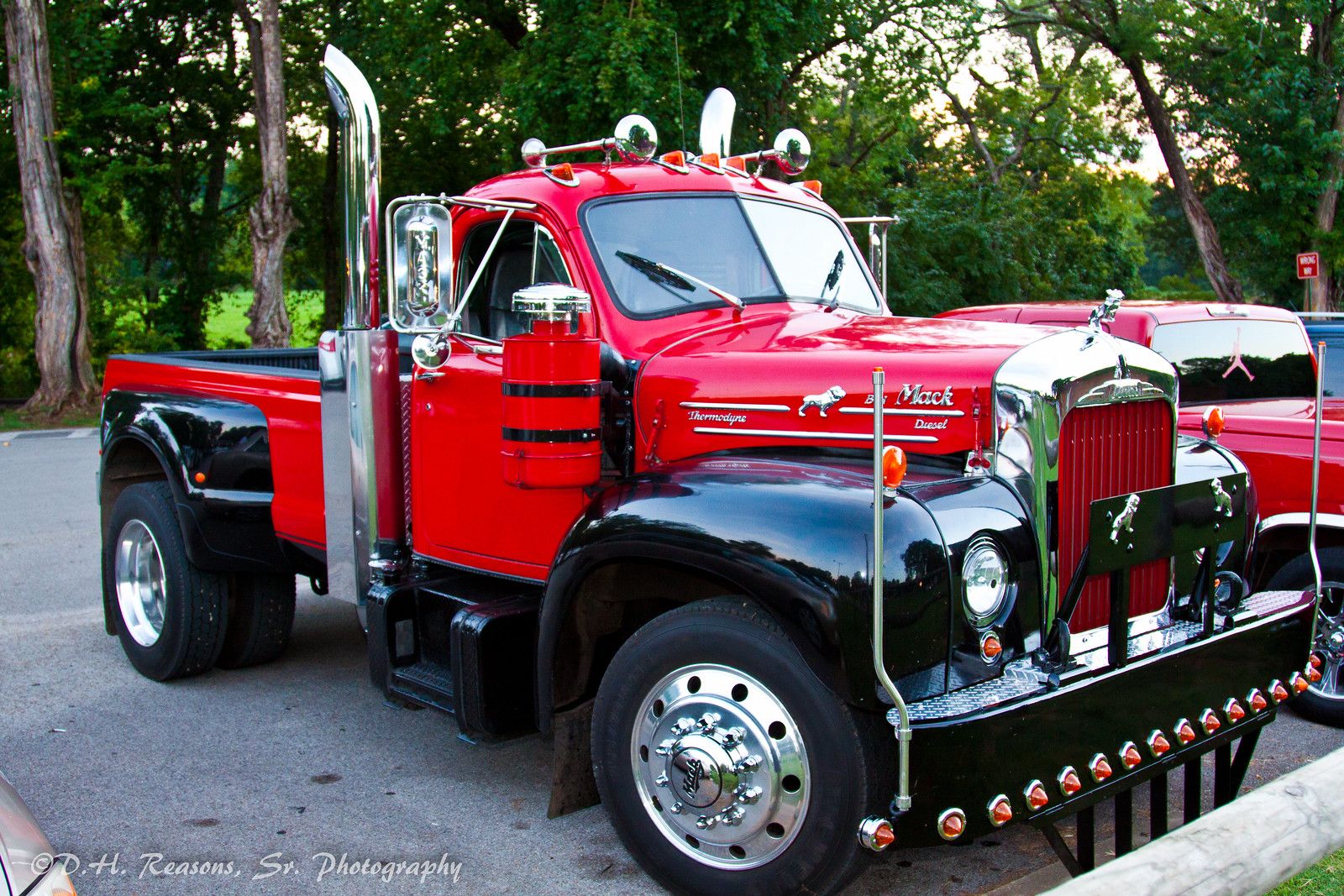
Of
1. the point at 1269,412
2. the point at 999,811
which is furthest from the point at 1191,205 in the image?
the point at 999,811

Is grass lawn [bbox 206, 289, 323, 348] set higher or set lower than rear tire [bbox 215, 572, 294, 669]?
higher

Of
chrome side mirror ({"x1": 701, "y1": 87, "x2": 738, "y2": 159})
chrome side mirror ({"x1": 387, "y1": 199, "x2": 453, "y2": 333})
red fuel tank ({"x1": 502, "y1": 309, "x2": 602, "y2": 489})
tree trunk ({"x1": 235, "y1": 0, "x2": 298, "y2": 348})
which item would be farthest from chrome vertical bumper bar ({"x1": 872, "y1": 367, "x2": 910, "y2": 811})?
tree trunk ({"x1": 235, "y1": 0, "x2": 298, "y2": 348})

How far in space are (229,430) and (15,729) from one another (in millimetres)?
1437

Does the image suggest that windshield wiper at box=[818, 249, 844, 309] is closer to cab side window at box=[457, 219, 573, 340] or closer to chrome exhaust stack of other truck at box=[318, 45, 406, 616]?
cab side window at box=[457, 219, 573, 340]

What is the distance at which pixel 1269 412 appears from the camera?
558 cm

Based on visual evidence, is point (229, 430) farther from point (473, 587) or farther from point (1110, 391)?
point (1110, 391)

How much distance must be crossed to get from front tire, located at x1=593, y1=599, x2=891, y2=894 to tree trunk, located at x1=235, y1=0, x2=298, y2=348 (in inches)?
625

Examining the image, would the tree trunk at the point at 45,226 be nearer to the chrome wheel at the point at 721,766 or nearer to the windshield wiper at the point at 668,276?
the windshield wiper at the point at 668,276

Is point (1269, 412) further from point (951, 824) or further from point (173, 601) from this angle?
point (173, 601)

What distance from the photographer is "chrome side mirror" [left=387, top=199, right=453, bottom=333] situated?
3.74 m

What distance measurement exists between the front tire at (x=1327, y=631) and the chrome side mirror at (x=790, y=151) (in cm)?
249

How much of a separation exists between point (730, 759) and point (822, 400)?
1.02 metres

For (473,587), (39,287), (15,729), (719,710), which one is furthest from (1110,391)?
(39,287)

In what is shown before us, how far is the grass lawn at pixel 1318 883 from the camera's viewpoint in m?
3.35
